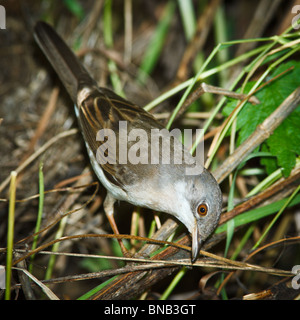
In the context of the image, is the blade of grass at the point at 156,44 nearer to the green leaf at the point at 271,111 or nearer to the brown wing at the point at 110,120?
the brown wing at the point at 110,120

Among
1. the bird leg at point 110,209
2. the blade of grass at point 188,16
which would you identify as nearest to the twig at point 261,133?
the bird leg at point 110,209

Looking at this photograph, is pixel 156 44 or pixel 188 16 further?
pixel 156 44

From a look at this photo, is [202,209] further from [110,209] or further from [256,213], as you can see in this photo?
[110,209]

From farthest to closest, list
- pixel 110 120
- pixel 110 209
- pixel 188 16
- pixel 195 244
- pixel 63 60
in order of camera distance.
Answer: pixel 188 16, pixel 63 60, pixel 110 209, pixel 110 120, pixel 195 244

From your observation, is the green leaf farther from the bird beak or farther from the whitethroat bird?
the bird beak

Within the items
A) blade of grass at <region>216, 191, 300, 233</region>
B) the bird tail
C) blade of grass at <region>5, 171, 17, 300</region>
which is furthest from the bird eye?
the bird tail

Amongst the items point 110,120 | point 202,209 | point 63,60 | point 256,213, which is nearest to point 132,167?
point 110,120

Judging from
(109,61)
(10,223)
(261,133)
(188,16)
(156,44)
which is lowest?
(10,223)
